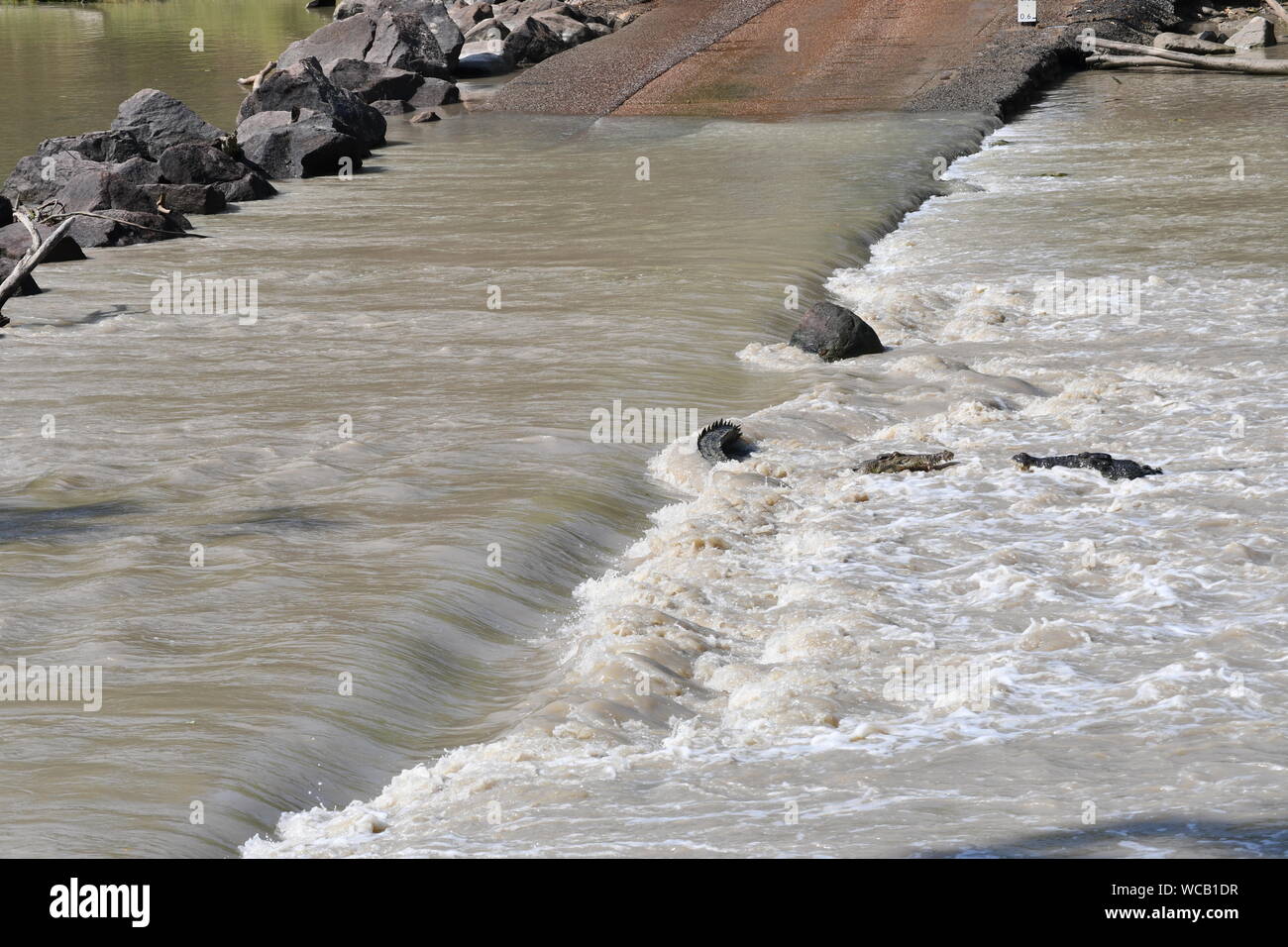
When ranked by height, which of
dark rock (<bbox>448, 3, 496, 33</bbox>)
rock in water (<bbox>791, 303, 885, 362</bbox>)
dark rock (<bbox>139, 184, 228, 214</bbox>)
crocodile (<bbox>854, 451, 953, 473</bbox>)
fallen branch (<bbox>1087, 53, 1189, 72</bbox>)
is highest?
dark rock (<bbox>448, 3, 496, 33</bbox>)

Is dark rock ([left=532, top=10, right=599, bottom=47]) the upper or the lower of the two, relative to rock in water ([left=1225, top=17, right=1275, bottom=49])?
upper

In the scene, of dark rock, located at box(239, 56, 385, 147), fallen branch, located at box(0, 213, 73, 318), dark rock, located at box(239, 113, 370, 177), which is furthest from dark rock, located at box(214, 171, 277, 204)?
fallen branch, located at box(0, 213, 73, 318)

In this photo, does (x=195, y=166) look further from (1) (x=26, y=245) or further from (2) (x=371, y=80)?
(2) (x=371, y=80)

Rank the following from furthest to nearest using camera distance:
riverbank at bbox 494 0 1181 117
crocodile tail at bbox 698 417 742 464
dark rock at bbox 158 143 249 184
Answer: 1. riverbank at bbox 494 0 1181 117
2. dark rock at bbox 158 143 249 184
3. crocodile tail at bbox 698 417 742 464

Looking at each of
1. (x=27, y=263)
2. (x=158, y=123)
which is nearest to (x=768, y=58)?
(x=158, y=123)

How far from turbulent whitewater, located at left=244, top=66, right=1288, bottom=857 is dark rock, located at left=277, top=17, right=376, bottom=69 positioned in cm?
1543

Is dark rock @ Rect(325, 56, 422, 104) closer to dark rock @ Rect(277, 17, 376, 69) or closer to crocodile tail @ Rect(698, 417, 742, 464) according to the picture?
dark rock @ Rect(277, 17, 376, 69)

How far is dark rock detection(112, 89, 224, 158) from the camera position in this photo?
18.0m

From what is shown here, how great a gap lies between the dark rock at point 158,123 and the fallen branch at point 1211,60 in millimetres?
12991

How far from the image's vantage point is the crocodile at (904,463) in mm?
8375

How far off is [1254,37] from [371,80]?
13.4 m

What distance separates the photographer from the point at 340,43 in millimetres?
25297

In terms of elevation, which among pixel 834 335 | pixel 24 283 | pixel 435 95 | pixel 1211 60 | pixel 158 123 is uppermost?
pixel 1211 60

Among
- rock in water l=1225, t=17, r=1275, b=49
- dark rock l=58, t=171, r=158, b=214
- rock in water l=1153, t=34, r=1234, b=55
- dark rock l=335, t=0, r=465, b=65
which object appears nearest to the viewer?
dark rock l=58, t=171, r=158, b=214
